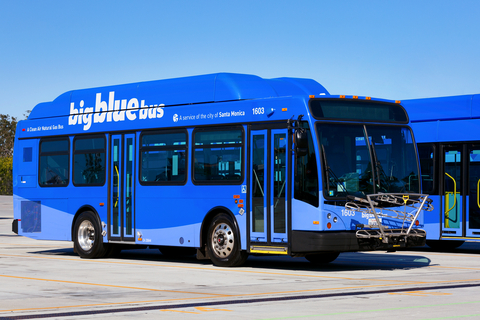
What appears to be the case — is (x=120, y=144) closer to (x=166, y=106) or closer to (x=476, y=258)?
(x=166, y=106)

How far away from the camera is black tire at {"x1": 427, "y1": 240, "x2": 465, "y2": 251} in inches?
849

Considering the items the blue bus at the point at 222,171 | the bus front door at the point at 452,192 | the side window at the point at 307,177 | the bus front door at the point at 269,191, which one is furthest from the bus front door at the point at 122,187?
the bus front door at the point at 452,192

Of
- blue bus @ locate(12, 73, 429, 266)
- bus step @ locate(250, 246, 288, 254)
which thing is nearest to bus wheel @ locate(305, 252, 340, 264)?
blue bus @ locate(12, 73, 429, 266)

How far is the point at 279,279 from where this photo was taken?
13.5 meters

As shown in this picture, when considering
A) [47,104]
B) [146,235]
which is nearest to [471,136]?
[146,235]

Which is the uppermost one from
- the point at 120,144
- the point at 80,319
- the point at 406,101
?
the point at 406,101

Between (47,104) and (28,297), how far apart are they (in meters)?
10.1

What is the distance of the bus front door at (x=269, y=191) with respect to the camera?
47.9 ft

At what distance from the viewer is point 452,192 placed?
19688 mm

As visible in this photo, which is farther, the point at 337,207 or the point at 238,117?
the point at 238,117

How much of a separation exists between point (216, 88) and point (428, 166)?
6.54 metres

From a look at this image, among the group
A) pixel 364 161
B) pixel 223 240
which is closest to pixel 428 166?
pixel 364 161

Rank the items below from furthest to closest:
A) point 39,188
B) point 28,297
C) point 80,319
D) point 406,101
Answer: point 406,101
point 39,188
point 28,297
point 80,319

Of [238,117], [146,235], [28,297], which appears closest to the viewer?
[28,297]
